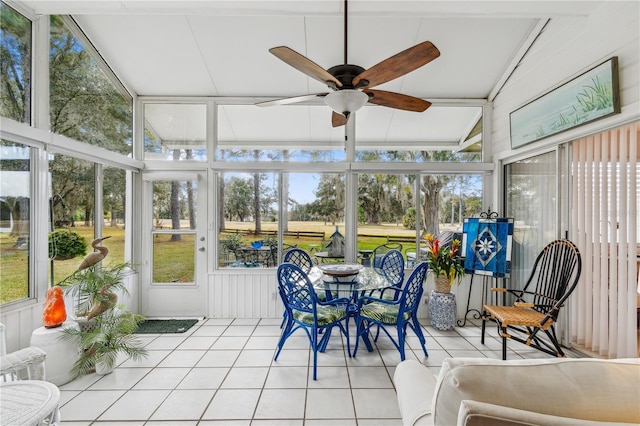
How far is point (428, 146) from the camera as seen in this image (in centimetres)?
404

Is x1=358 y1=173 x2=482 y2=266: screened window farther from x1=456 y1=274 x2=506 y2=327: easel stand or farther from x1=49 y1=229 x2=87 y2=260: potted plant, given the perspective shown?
x1=49 y1=229 x2=87 y2=260: potted plant

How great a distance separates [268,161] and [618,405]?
3.82 metres

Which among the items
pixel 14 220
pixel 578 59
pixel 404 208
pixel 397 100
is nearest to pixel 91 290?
pixel 14 220

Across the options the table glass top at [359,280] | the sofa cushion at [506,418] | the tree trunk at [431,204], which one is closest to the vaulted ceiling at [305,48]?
the tree trunk at [431,204]

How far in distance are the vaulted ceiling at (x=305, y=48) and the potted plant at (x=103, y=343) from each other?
261 centimetres

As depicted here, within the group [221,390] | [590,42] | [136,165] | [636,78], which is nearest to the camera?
[636,78]

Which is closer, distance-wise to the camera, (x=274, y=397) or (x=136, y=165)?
(x=274, y=397)

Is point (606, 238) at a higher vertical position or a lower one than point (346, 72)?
lower

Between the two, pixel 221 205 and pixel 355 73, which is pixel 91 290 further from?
Result: pixel 355 73

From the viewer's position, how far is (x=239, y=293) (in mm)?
4035

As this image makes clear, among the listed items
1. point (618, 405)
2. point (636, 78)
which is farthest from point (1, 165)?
point (636, 78)

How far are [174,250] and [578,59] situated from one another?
17.0 ft

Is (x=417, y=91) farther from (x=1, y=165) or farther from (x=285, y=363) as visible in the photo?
(x=1, y=165)

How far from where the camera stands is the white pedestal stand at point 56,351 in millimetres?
2334
